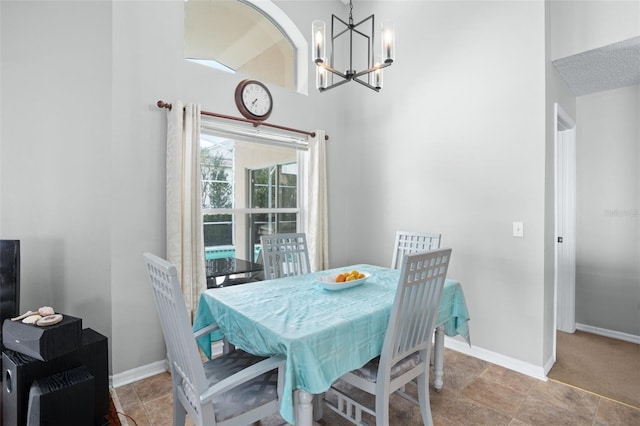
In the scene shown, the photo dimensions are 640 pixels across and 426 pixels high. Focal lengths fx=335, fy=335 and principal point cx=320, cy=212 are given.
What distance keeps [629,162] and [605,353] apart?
1.73m

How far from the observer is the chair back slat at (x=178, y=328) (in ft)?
4.17

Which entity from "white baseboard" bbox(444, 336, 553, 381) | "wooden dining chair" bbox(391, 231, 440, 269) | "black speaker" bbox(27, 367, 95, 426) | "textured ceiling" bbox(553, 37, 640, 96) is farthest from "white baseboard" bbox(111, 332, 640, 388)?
"textured ceiling" bbox(553, 37, 640, 96)

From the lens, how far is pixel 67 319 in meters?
1.89

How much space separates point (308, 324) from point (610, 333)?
339 centimetres

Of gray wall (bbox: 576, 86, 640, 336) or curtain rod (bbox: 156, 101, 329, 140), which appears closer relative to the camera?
curtain rod (bbox: 156, 101, 329, 140)

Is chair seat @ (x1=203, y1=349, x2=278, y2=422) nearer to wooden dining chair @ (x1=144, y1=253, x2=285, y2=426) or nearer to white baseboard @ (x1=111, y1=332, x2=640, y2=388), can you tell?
wooden dining chair @ (x1=144, y1=253, x2=285, y2=426)

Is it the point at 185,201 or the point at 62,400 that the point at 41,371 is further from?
the point at 185,201

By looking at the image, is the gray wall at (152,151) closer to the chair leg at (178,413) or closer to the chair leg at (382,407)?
the chair leg at (178,413)

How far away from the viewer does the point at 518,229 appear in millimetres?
2623

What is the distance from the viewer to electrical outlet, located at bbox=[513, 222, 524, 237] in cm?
260

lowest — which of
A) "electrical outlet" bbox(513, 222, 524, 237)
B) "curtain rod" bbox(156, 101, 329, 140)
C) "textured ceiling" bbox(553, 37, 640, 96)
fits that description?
"electrical outlet" bbox(513, 222, 524, 237)

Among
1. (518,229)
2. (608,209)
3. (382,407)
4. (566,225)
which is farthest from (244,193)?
(608,209)

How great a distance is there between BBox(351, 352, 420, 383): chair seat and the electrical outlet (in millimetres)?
1428

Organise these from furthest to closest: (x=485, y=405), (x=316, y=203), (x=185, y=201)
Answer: (x=316, y=203) → (x=185, y=201) → (x=485, y=405)
